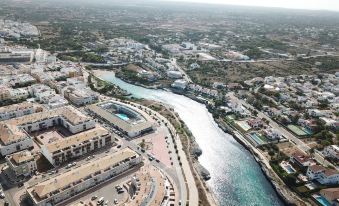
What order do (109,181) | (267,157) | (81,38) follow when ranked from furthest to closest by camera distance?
(81,38), (267,157), (109,181)

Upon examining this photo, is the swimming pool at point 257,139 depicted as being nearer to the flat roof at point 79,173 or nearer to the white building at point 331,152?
the white building at point 331,152

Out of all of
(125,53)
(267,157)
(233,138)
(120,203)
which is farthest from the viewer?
(125,53)

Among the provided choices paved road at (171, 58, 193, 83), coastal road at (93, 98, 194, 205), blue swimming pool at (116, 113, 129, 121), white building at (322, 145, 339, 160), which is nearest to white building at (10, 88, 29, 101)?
blue swimming pool at (116, 113, 129, 121)

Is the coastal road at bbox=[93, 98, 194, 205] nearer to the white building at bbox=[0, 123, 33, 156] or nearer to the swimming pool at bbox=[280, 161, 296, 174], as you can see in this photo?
the white building at bbox=[0, 123, 33, 156]

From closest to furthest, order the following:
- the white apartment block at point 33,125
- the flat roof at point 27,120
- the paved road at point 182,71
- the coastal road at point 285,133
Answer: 1. the white apartment block at point 33,125
2. the flat roof at point 27,120
3. the coastal road at point 285,133
4. the paved road at point 182,71

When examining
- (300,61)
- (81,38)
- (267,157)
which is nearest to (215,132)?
(267,157)

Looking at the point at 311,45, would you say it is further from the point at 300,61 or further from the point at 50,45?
the point at 50,45

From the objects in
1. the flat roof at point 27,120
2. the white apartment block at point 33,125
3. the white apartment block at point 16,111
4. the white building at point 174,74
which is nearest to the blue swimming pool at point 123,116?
the white apartment block at point 33,125

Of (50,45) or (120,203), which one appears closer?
(120,203)
